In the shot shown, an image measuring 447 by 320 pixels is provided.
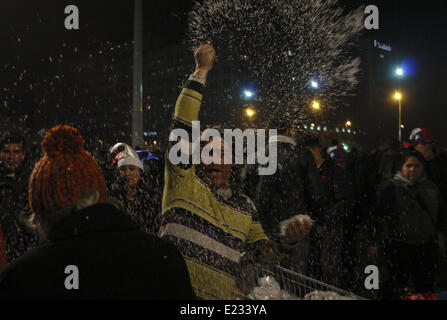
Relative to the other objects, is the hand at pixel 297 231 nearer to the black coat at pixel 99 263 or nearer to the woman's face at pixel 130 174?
the black coat at pixel 99 263

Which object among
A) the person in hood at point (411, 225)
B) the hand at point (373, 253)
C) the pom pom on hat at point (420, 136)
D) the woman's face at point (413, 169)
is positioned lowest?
the hand at point (373, 253)

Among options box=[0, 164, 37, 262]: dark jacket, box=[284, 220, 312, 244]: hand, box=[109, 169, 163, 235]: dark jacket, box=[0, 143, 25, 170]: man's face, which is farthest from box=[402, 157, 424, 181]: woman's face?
box=[0, 143, 25, 170]: man's face

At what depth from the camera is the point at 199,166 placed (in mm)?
3074

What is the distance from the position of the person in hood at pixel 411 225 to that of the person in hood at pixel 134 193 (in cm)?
256

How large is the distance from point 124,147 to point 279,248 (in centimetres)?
244

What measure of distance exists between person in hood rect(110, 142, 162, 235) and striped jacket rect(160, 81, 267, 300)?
4.49 ft

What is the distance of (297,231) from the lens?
3193 mm

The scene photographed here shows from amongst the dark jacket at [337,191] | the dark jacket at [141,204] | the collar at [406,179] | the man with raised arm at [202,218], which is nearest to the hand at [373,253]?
the dark jacket at [337,191]

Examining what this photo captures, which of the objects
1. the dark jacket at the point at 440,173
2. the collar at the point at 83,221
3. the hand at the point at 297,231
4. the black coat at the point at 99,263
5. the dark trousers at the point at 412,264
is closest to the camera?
the black coat at the point at 99,263

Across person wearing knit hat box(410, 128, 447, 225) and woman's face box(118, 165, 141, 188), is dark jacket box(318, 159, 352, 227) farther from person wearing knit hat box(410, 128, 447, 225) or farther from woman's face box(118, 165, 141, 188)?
woman's face box(118, 165, 141, 188)

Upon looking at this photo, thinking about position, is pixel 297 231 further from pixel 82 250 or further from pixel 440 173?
pixel 440 173

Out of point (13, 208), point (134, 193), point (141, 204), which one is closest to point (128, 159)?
point (134, 193)

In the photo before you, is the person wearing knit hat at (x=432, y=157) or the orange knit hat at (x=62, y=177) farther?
the person wearing knit hat at (x=432, y=157)

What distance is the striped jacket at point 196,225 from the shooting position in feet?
9.30
